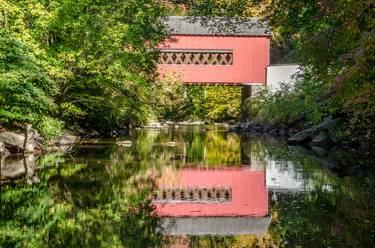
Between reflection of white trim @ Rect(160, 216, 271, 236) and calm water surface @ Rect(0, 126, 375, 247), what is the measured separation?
1 cm

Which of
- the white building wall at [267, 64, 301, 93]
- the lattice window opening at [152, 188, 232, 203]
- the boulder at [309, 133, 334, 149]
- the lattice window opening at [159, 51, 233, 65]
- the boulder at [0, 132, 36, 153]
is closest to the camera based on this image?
the lattice window opening at [152, 188, 232, 203]

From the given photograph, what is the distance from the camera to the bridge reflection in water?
334 inches

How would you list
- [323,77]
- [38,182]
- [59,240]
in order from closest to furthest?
[59,240] → [38,182] → [323,77]

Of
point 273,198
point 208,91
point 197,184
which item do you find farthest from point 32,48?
point 208,91

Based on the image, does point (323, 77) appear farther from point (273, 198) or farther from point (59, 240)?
point (59, 240)

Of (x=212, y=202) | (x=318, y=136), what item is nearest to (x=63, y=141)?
(x=318, y=136)

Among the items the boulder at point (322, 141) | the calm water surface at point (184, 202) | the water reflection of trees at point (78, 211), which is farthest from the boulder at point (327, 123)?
the water reflection of trees at point (78, 211)

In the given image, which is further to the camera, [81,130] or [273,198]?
[81,130]

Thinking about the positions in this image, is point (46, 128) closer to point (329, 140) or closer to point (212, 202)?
point (212, 202)

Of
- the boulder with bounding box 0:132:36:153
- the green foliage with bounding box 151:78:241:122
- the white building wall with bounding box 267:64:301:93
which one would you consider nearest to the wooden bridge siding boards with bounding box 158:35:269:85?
the white building wall with bounding box 267:64:301:93

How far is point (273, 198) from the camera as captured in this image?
36.8 feet

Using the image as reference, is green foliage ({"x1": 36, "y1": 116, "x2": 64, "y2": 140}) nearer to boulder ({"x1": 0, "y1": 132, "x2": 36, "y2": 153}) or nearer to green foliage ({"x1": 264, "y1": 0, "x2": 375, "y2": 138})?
boulder ({"x1": 0, "y1": 132, "x2": 36, "y2": 153})

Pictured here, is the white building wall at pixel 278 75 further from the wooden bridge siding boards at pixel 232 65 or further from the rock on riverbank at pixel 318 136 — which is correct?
the rock on riverbank at pixel 318 136

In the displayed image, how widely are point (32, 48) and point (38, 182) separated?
1167 cm
